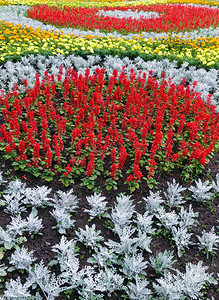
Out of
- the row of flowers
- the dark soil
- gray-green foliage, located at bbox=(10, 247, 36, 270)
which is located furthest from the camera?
the row of flowers

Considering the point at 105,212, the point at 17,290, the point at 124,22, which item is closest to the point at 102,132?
the point at 105,212

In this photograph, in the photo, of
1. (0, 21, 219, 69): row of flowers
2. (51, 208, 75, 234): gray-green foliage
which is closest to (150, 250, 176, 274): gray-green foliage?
(51, 208, 75, 234): gray-green foliage

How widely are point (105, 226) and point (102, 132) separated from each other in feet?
7.80

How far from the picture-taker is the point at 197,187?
478 cm

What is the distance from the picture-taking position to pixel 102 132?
19.0ft

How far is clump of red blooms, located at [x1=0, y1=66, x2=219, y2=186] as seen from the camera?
15.6 ft

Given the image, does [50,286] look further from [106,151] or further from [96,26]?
[96,26]

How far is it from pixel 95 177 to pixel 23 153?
139 cm

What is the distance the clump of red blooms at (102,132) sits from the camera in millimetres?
4742

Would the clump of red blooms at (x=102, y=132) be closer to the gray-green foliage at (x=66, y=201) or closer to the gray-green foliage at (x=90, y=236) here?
the gray-green foliage at (x=66, y=201)

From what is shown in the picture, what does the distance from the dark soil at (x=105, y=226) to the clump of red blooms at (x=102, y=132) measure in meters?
0.28

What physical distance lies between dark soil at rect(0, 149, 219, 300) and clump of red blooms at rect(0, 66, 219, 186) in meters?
0.28

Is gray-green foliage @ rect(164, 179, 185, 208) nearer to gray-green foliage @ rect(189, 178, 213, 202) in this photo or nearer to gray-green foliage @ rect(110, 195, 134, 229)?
gray-green foliage @ rect(189, 178, 213, 202)

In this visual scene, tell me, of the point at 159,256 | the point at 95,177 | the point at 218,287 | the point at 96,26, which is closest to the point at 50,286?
the point at 159,256
